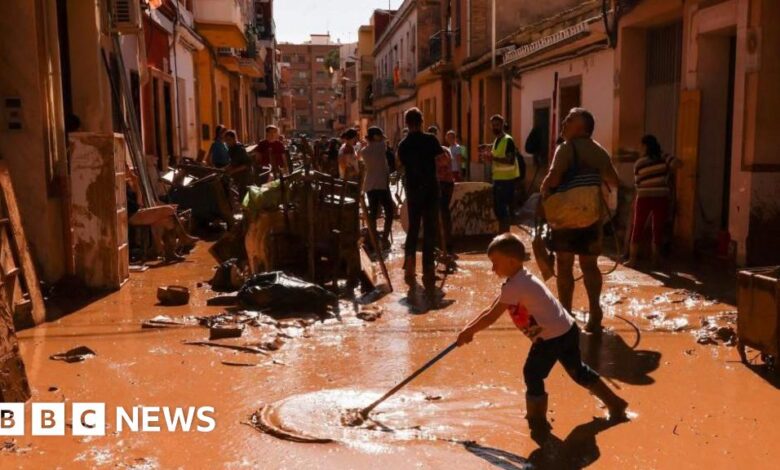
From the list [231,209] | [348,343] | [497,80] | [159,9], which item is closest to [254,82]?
[497,80]

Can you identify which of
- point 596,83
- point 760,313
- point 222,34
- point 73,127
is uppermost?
point 222,34

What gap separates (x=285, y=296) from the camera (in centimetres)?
659

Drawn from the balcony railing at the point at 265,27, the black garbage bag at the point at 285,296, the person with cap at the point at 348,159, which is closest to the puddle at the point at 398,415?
the black garbage bag at the point at 285,296

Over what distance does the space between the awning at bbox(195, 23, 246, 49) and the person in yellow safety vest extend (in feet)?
40.1

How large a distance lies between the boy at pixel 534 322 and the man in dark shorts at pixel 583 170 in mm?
1822

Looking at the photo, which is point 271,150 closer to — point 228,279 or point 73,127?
point 73,127

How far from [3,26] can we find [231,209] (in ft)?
18.9

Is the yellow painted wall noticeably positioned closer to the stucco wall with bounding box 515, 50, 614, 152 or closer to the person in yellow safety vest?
the stucco wall with bounding box 515, 50, 614, 152

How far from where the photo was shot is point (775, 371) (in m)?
4.82

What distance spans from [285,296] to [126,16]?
5.57 m

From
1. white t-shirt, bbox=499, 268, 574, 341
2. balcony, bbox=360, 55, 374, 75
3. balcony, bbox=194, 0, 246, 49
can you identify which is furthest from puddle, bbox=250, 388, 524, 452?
balcony, bbox=360, 55, 374, 75

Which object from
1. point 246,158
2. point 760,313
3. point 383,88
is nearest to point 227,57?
point 246,158

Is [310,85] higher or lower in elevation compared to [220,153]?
higher

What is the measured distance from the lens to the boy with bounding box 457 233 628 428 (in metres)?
3.86
